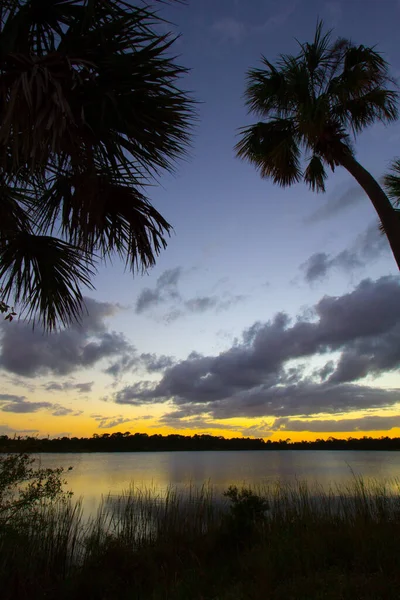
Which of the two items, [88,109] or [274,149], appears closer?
[88,109]

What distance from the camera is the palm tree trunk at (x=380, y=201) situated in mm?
7477

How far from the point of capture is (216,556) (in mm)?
8062

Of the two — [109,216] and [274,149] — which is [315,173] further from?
[109,216]

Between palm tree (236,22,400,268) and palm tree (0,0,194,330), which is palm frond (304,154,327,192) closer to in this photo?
palm tree (236,22,400,268)

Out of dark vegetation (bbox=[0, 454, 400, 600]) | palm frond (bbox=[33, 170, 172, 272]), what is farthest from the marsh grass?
palm frond (bbox=[33, 170, 172, 272])

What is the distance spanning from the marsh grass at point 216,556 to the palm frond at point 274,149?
264 inches

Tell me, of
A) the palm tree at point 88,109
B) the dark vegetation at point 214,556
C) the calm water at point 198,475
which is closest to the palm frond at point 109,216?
the palm tree at point 88,109

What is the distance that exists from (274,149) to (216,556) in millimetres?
7734

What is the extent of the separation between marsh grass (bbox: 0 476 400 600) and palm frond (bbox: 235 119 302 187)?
671 cm

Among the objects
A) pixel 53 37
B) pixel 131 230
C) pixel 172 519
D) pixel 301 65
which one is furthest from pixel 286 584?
pixel 301 65

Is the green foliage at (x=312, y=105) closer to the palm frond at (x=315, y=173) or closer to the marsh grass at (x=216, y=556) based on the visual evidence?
the palm frond at (x=315, y=173)

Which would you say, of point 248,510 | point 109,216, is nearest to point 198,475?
point 248,510

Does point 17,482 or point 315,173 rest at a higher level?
point 315,173

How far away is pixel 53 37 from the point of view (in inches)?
136
